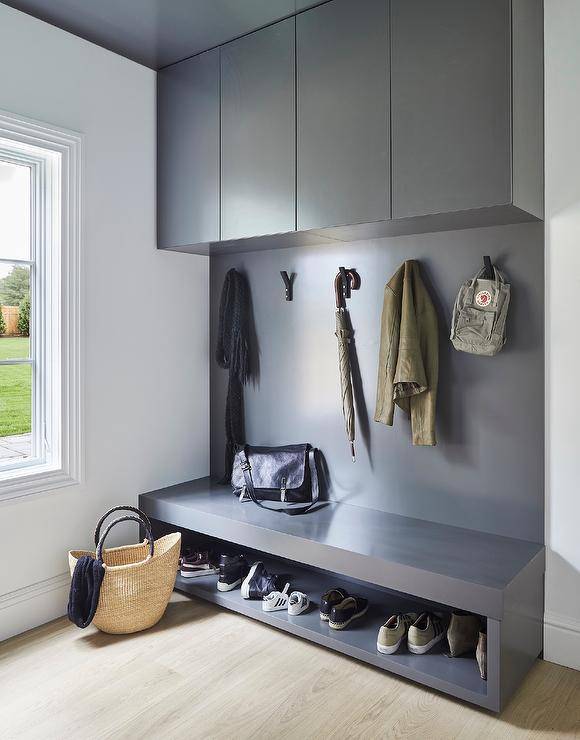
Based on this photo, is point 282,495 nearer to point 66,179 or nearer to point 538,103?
point 66,179

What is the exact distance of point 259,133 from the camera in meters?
2.61

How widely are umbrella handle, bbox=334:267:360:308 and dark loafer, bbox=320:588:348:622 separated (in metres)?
1.25

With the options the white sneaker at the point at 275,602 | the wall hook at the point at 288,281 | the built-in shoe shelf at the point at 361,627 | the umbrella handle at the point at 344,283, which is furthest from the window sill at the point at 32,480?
the umbrella handle at the point at 344,283

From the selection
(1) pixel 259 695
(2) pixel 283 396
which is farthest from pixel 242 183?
(1) pixel 259 695

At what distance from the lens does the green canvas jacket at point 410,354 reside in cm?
242

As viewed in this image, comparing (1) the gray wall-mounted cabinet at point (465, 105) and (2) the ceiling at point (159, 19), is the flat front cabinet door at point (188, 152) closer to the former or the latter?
(2) the ceiling at point (159, 19)

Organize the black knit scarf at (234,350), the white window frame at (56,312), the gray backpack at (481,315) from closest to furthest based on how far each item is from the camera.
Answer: the gray backpack at (481,315) → the white window frame at (56,312) → the black knit scarf at (234,350)

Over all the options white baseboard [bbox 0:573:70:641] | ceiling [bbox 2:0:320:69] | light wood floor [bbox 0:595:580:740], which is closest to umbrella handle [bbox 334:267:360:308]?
ceiling [bbox 2:0:320:69]

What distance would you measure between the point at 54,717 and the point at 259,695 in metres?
0.67

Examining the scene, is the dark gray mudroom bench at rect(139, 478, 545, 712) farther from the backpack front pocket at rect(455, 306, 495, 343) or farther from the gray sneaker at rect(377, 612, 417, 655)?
the backpack front pocket at rect(455, 306, 495, 343)

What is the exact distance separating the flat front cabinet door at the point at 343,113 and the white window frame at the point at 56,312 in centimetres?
102

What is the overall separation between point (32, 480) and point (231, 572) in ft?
3.14

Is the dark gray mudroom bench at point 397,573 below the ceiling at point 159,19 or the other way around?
below

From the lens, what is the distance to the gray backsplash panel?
7.70 feet
